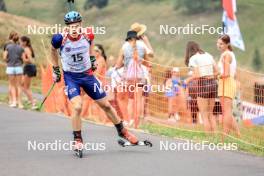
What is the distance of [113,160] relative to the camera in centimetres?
1147

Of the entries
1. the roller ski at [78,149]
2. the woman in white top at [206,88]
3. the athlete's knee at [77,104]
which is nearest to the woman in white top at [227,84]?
the woman in white top at [206,88]

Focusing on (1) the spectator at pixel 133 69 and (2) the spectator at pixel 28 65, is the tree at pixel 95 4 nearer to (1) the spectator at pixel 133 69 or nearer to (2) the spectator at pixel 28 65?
(2) the spectator at pixel 28 65

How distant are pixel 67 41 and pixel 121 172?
237 cm

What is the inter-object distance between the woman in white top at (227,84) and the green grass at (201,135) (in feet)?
0.87

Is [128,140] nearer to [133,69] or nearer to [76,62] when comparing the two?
[76,62]

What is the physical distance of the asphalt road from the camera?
1038 centimetres

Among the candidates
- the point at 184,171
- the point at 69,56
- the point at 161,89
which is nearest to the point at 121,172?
the point at 184,171

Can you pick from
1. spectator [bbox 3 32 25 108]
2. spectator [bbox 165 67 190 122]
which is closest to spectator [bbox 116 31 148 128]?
spectator [bbox 165 67 190 122]

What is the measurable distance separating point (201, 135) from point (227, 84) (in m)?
1.16

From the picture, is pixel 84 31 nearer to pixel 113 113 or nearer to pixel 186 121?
pixel 113 113

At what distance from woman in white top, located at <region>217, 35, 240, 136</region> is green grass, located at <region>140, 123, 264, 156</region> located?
266 mm

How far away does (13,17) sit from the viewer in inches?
2363

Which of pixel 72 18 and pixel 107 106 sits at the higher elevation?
pixel 72 18

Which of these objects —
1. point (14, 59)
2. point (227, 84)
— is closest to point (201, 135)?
point (227, 84)
